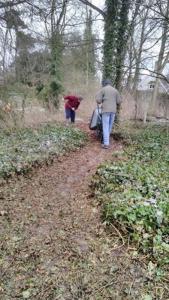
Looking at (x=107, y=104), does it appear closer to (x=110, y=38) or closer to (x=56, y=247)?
(x=110, y=38)

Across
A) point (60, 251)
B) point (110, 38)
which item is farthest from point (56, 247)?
point (110, 38)

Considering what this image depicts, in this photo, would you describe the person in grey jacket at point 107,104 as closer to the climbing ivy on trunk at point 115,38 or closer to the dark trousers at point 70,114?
the climbing ivy on trunk at point 115,38

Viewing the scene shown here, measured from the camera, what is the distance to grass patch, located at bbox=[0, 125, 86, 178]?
228 inches

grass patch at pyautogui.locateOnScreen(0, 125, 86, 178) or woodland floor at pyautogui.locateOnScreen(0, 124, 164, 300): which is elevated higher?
grass patch at pyautogui.locateOnScreen(0, 125, 86, 178)

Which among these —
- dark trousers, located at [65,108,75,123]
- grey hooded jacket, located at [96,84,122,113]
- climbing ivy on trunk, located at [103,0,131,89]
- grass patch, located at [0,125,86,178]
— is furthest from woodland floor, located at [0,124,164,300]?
dark trousers, located at [65,108,75,123]

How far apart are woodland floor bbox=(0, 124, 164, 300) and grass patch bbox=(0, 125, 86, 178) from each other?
2.01 feet

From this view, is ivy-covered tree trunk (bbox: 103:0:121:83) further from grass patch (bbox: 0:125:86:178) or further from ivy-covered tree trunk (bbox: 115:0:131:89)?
grass patch (bbox: 0:125:86:178)

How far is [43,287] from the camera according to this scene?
2.83m

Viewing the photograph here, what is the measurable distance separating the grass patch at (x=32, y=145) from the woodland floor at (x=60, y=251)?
0.61m

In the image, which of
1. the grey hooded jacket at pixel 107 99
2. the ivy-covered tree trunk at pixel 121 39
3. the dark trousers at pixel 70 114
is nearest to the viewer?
the grey hooded jacket at pixel 107 99

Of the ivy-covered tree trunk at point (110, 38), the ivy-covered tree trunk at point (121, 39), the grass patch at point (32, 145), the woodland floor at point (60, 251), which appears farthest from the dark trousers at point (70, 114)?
the woodland floor at point (60, 251)

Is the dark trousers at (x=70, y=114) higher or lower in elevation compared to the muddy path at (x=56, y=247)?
higher

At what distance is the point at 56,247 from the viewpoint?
3.41m

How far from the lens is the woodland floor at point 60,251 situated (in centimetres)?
281
